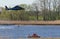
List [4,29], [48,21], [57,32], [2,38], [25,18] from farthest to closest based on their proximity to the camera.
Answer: [25,18], [48,21], [4,29], [57,32], [2,38]

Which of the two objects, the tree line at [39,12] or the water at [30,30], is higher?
A: the tree line at [39,12]

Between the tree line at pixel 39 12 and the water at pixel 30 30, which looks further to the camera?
the tree line at pixel 39 12

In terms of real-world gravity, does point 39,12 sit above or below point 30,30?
above

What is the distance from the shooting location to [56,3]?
9.84m

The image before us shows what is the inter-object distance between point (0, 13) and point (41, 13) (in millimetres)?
1739

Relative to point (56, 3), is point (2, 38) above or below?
below

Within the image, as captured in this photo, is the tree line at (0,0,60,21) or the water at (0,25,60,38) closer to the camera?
the water at (0,25,60,38)

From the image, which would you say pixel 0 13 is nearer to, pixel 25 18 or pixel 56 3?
pixel 25 18

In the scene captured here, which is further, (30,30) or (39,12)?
(39,12)

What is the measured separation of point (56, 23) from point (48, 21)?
66 cm

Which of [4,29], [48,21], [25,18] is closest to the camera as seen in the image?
[4,29]

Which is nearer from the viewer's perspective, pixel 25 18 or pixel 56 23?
pixel 56 23

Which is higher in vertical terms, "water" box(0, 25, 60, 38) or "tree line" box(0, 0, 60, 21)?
"tree line" box(0, 0, 60, 21)

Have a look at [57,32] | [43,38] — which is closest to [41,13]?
[57,32]
